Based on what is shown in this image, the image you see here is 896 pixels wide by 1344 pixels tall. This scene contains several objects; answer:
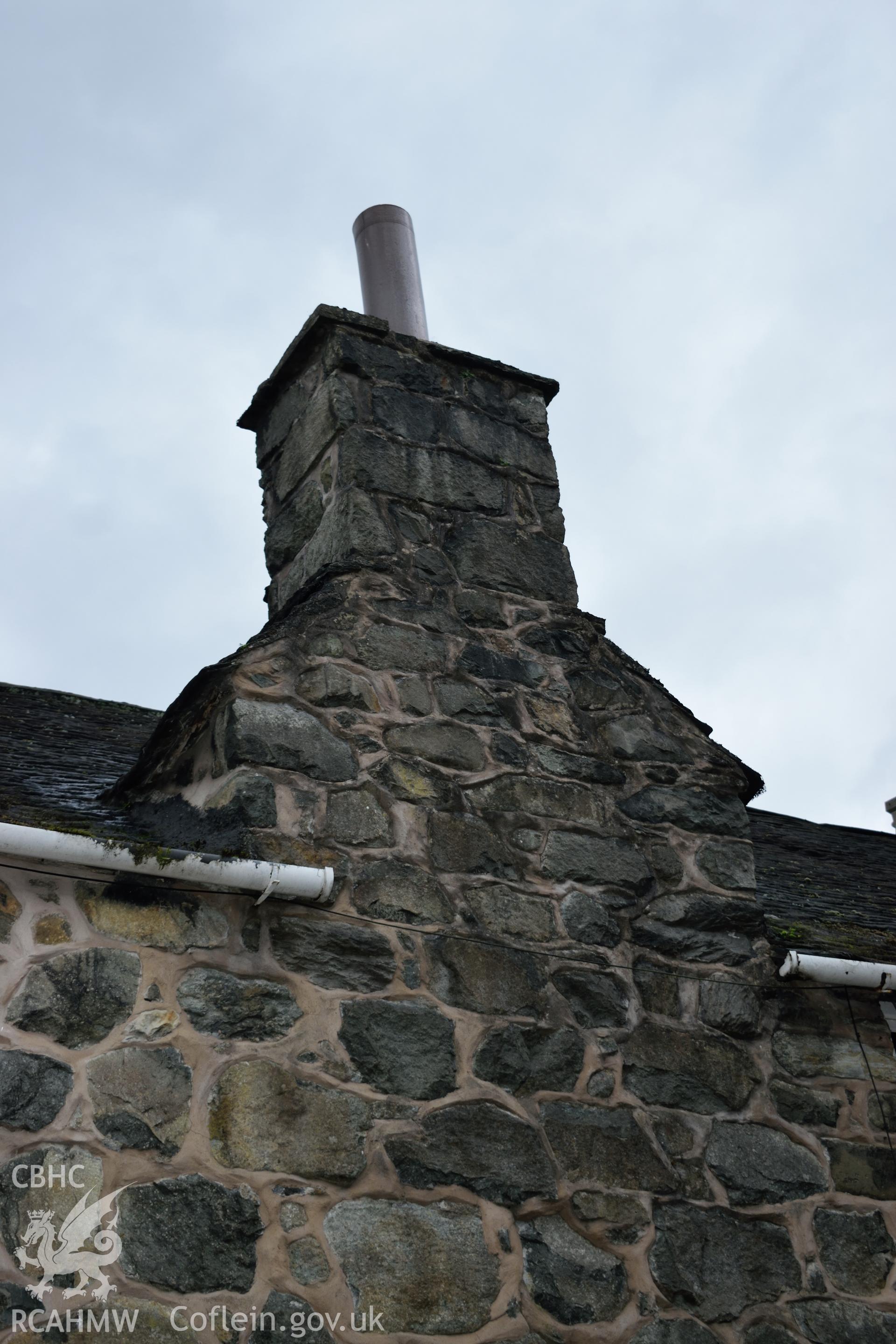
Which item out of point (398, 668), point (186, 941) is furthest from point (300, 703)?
point (186, 941)

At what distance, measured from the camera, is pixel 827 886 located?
269 inches

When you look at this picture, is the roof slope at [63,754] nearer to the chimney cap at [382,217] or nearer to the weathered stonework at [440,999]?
the weathered stonework at [440,999]

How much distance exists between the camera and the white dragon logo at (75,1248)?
3377 mm

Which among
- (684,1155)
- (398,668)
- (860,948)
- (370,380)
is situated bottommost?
(684,1155)

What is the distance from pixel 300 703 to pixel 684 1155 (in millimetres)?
1916

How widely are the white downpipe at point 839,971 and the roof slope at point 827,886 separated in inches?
5.2

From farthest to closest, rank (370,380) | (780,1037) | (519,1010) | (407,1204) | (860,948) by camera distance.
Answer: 1. (370,380)
2. (860,948)
3. (780,1037)
4. (519,1010)
5. (407,1204)

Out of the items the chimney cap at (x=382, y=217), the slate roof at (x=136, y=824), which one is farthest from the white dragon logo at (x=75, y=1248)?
the chimney cap at (x=382, y=217)

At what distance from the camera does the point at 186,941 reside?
4.02 m

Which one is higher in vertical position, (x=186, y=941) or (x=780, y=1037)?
(x=186, y=941)

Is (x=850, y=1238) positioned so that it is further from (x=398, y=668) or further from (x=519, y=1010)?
(x=398, y=668)

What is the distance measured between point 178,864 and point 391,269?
3.52 meters

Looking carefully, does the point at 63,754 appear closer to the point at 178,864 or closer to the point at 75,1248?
the point at 178,864

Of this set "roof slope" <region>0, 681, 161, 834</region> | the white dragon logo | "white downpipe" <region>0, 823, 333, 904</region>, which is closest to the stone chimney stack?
"roof slope" <region>0, 681, 161, 834</region>
